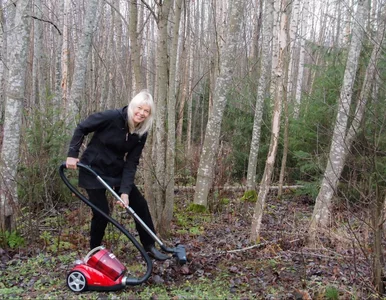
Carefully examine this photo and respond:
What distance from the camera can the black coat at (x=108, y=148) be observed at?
4027mm

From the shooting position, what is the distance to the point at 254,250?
527cm

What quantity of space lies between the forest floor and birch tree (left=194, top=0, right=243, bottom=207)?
50.5 inches

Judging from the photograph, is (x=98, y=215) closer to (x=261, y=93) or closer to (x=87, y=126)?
(x=87, y=126)

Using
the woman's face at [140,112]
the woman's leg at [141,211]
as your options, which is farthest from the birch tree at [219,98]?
the woman's face at [140,112]

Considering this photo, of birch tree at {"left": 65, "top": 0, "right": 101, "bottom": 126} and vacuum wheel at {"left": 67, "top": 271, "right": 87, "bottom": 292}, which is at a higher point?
birch tree at {"left": 65, "top": 0, "right": 101, "bottom": 126}

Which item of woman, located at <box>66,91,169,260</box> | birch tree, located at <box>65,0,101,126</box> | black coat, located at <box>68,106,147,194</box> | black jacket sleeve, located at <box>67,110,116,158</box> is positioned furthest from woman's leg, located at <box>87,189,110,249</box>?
birch tree, located at <box>65,0,101,126</box>

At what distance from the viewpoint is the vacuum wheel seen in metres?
3.77

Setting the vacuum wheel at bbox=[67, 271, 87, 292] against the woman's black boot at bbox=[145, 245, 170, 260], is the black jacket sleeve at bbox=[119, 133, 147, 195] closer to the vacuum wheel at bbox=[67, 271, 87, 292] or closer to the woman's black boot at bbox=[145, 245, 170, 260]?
the woman's black boot at bbox=[145, 245, 170, 260]

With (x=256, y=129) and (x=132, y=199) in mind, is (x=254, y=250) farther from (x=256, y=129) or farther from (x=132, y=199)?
(x=256, y=129)

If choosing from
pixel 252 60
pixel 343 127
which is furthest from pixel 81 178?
pixel 252 60

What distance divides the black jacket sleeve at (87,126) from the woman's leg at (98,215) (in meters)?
0.51

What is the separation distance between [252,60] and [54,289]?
11.6 m

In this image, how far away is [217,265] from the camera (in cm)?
465

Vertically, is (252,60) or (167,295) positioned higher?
(252,60)
